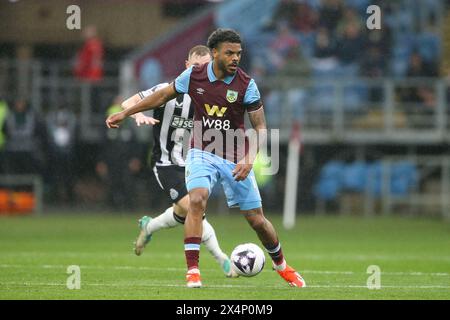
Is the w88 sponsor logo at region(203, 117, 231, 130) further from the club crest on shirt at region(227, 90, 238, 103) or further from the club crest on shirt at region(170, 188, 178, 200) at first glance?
the club crest on shirt at region(170, 188, 178, 200)

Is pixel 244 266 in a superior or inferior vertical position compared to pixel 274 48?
inferior

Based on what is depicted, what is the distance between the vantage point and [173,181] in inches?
522

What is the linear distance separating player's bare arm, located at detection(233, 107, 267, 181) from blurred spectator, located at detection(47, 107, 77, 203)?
14.7m

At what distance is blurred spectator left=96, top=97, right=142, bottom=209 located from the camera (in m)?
24.8

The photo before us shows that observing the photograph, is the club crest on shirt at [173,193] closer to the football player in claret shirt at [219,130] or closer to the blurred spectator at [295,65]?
the football player in claret shirt at [219,130]

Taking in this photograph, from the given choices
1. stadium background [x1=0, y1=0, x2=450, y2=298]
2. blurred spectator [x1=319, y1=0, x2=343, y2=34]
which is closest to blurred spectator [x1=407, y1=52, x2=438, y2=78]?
stadium background [x1=0, y1=0, x2=450, y2=298]

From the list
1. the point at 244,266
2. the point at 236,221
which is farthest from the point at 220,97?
the point at 236,221

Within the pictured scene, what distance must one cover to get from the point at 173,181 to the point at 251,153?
2397 millimetres

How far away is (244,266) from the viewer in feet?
37.3

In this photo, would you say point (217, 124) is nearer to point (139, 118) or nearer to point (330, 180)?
point (139, 118)

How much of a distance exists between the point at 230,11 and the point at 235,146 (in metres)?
16.7

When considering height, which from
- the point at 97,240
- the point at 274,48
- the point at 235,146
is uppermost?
the point at 274,48

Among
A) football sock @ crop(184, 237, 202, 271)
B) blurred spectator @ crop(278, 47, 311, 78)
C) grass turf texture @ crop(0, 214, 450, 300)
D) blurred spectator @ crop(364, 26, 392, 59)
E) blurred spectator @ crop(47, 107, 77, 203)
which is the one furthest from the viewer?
blurred spectator @ crop(364, 26, 392, 59)
